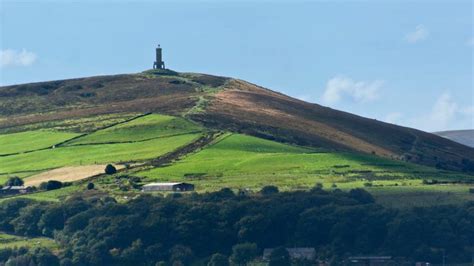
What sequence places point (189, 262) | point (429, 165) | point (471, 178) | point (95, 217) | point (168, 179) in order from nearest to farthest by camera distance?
point (189, 262)
point (95, 217)
point (168, 179)
point (471, 178)
point (429, 165)

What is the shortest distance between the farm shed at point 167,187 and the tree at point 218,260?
22.1 m

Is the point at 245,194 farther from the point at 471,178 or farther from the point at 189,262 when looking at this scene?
the point at 471,178

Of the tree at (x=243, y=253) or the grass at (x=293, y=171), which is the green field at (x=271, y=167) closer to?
the grass at (x=293, y=171)

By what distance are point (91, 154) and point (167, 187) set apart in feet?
74.7

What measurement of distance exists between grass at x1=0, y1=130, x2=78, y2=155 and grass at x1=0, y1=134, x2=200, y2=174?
3459 mm

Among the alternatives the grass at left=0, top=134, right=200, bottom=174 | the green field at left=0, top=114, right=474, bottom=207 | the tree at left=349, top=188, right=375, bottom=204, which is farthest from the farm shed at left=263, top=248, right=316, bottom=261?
the grass at left=0, top=134, right=200, bottom=174

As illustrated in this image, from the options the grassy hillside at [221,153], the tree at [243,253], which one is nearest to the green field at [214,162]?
the grassy hillside at [221,153]

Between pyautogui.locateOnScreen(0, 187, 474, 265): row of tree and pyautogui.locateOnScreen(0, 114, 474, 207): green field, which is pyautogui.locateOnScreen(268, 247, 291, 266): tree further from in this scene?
pyautogui.locateOnScreen(0, 114, 474, 207): green field

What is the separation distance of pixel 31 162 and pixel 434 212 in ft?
175

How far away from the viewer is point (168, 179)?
15588 cm

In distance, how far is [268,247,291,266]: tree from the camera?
414 feet

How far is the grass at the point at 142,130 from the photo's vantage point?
178750 mm

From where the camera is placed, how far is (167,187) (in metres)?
151

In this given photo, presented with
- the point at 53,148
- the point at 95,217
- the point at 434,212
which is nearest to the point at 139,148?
the point at 53,148
